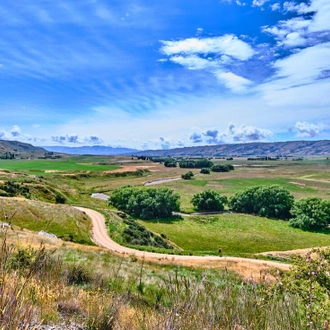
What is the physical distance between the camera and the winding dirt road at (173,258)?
33.9 meters

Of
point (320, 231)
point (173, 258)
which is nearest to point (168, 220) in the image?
point (320, 231)

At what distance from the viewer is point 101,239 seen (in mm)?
47094

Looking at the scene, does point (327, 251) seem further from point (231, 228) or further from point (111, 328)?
point (231, 228)

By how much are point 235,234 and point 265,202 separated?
29682 mm

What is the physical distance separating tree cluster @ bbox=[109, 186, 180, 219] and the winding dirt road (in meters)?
27.7

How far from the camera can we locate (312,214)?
8081 cm

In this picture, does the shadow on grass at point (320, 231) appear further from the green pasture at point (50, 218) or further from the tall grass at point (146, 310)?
the tall grass at point (146, 310)

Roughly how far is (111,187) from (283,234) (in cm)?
8890

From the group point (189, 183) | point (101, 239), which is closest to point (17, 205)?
point (101, 239)

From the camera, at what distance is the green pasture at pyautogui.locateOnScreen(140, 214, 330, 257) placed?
65375 millimetres

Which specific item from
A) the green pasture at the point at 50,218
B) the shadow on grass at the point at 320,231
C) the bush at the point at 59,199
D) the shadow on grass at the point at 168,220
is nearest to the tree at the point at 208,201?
the shadow on grass at the point at 168,220

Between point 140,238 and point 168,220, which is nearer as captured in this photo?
point 140,238

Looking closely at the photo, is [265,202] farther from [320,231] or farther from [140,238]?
[140,238]

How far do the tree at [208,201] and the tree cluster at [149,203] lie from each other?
33.5 feet
